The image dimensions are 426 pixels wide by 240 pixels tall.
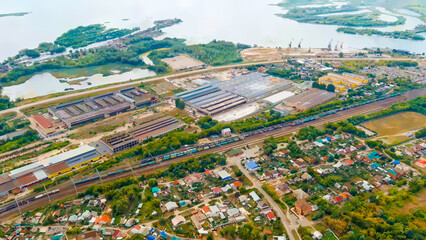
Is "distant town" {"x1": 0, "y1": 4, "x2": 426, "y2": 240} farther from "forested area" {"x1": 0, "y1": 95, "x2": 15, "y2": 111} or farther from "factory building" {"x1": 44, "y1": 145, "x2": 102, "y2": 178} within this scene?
"forested area" {"x1": 0, "y1": 95, "x2": 15, "y2": 111}

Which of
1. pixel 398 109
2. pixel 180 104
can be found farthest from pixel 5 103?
pixel 398 109

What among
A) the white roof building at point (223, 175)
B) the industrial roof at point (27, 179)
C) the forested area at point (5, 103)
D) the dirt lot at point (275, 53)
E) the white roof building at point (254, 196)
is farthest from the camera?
the dirt lot at point (275, 53)

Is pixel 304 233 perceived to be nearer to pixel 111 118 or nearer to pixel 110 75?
pixel 111 118

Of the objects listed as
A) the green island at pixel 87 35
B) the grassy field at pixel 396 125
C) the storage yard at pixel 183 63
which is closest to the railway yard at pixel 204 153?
the grassy field at pixel 396 125

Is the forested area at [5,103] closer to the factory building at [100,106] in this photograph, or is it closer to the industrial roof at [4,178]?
the factory building at [100,106]

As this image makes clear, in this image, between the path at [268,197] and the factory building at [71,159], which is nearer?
the path at [268,197]

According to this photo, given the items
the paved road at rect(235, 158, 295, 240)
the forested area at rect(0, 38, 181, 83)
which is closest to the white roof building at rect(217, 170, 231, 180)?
the paved road at rect(235, 158, 295, 240)
